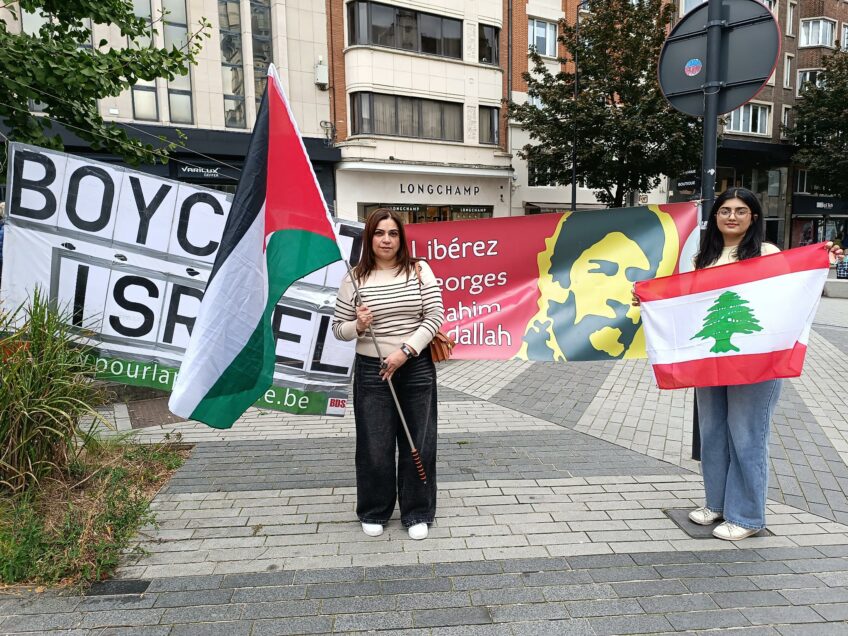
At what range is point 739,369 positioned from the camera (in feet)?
11.6

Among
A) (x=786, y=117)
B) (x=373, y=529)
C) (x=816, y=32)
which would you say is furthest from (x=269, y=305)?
(x=816, y=32)

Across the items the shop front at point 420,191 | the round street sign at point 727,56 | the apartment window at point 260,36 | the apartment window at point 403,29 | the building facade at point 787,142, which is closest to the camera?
the round street sign at point 727,56

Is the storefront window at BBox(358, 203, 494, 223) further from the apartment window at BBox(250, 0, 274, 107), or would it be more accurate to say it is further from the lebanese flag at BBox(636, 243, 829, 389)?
the lebanese flag at BBox(636, 243, 829, 389)

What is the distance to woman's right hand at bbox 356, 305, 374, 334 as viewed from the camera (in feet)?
11.6

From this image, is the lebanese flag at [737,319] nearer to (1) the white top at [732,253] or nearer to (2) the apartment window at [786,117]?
(1) the white top at [732,253]

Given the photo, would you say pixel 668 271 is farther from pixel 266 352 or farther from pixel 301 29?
pixel 301 29

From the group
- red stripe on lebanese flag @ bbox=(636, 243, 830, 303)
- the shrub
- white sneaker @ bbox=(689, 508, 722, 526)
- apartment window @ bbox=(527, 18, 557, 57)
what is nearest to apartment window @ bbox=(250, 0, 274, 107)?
apartment window @ bbox=(527, 18, 557, 57)

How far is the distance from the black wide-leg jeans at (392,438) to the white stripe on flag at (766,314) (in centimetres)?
155

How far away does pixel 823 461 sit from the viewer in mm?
5074

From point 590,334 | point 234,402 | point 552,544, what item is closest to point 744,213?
point 590,334

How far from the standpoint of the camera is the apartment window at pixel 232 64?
816 inches

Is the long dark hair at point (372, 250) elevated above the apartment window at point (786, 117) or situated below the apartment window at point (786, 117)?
below

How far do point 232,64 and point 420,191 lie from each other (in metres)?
8.27

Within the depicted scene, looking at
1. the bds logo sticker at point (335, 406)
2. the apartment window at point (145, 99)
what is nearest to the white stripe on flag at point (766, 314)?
the bds logo sticker at point (335, 406)
